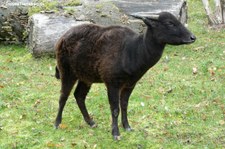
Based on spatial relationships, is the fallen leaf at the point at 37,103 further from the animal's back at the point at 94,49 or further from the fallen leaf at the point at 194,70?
the fallen leaf at the point at 194,70

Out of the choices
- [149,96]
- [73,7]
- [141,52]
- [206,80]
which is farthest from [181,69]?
[141,52]

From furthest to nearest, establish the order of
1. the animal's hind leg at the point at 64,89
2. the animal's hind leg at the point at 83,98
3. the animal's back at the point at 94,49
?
the animal's hind leg at the point at 83,98
the animal's hind leg at the point at 64,89
the animal's back at the point at 94,49

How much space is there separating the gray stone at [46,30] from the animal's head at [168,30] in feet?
16.5

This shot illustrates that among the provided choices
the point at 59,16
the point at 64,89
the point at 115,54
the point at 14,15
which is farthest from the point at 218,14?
the point at 115,54

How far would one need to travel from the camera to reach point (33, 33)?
1086 centimetres

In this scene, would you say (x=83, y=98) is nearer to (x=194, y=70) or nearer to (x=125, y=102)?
(x=125, y=102)

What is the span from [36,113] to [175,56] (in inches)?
185

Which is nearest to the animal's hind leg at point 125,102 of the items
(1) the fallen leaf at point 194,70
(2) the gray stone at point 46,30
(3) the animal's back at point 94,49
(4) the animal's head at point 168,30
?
(3) the animal's back at point 94,49

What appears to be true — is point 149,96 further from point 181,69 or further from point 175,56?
point 175,56

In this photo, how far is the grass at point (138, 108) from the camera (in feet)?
21.8

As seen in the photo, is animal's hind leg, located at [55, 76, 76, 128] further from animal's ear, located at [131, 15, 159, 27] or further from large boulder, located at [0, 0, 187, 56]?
large boulder, located at [0, 0, 187, 56]

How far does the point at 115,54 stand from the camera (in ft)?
21.0

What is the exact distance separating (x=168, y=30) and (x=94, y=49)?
1.20 m

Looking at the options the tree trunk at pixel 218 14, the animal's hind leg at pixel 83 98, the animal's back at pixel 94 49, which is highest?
the animal's back at pixel 94 49
